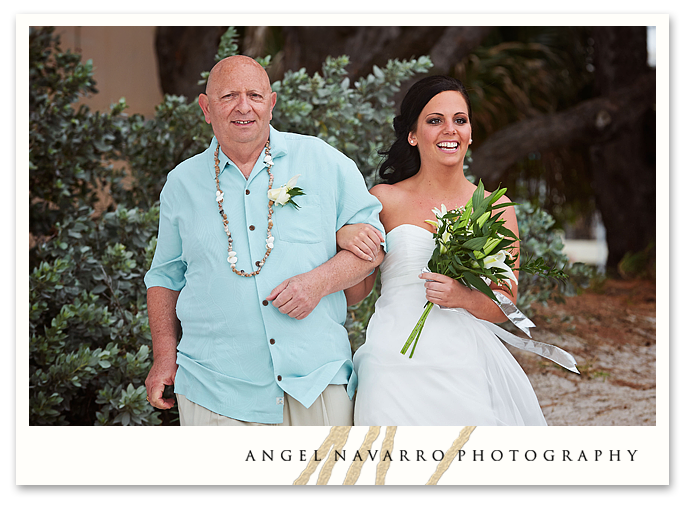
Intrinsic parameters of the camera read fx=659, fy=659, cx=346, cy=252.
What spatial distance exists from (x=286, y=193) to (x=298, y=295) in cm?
41

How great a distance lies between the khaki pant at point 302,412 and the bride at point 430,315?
0.30ft

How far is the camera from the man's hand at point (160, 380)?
271cm

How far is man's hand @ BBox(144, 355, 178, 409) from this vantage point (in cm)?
271

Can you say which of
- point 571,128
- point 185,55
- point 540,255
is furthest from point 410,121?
point 571,128

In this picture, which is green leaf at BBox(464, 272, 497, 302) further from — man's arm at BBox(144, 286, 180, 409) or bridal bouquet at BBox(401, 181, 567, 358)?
man's arm at BBox(144, 286, 180, 409)

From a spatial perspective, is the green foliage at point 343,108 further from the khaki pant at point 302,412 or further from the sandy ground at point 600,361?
the sandy ground at point 600,361

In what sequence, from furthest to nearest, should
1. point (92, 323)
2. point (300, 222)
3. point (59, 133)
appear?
point (59, 133)
point (92, 323)
point (300, 222)

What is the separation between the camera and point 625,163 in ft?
30.3

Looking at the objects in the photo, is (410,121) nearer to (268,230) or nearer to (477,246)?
(477,246)

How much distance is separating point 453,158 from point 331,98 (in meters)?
1.85

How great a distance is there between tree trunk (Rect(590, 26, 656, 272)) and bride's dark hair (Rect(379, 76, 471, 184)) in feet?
22.0
